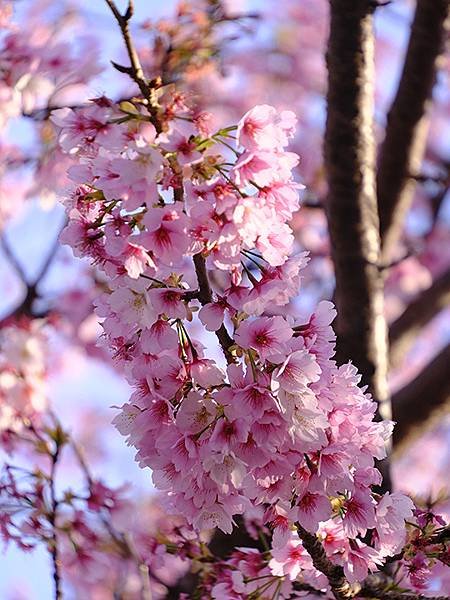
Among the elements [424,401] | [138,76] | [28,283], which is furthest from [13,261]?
[138,76]

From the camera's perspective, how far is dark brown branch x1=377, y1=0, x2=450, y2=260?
9.23 feet

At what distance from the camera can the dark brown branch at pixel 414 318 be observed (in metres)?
3.56

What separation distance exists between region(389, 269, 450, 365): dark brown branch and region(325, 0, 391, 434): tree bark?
107 centimetres

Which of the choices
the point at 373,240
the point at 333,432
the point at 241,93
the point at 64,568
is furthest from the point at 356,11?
the point at 241,93

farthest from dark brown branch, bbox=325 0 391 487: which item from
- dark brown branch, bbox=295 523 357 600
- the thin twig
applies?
dark brown branch, bbox=295 523 357 600

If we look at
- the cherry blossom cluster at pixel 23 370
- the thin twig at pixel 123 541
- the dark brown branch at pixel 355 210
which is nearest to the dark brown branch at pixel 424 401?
the dark brown branch at pixel 355 210

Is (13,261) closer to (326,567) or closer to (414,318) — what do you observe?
(414,318)

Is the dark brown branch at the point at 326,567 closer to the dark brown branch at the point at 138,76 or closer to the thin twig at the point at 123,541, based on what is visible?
the dark brown branch at the point at 138,76

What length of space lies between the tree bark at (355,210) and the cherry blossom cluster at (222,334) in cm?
101

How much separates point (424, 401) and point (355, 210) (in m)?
0.99

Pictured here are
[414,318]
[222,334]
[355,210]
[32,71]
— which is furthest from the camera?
[414,318]

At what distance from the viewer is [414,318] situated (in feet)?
11.7

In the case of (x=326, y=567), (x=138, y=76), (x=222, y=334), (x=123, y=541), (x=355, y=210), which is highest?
(x=355, y=210)

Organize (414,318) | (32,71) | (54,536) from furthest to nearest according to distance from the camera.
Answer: (414,318)
(32,71)
(54,536)
